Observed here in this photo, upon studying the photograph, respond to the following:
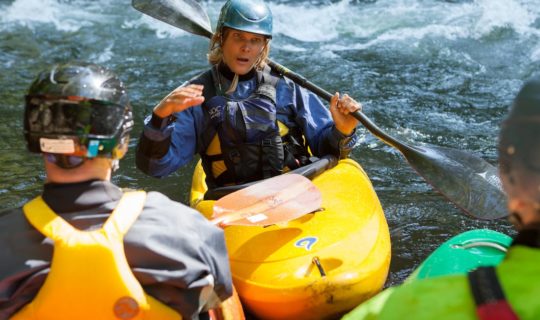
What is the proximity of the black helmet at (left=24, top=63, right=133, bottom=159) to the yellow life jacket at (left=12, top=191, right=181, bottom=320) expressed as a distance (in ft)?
0.43

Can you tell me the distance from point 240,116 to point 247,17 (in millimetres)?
400

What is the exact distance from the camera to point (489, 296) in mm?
968

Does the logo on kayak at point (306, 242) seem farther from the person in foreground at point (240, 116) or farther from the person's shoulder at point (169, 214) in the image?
the person's shoulder at point (169, 214)

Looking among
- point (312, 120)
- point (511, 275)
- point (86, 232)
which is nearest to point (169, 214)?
point (86, 232)

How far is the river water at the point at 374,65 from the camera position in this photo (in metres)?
3.93

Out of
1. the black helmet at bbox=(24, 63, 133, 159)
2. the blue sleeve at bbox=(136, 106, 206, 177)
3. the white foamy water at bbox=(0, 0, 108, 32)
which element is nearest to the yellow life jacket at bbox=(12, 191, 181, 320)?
the black helmet at bbox=(24, 63, 133, 159)

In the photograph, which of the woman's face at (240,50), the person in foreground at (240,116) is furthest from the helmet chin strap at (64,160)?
the woman's face at (240,50)

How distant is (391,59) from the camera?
645 centimetres

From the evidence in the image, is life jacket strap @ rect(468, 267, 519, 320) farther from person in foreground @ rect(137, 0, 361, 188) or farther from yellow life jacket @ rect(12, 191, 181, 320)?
person in foreground @ rect(137, 0, 361, 188)

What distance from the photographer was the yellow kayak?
231 cm

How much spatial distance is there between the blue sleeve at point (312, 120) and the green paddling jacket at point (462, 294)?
195 cm

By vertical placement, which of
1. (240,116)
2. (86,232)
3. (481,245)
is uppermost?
(86,232)

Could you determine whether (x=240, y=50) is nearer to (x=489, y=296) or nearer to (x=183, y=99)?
(x=183, y=99)

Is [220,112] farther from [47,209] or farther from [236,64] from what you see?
[47,209]
